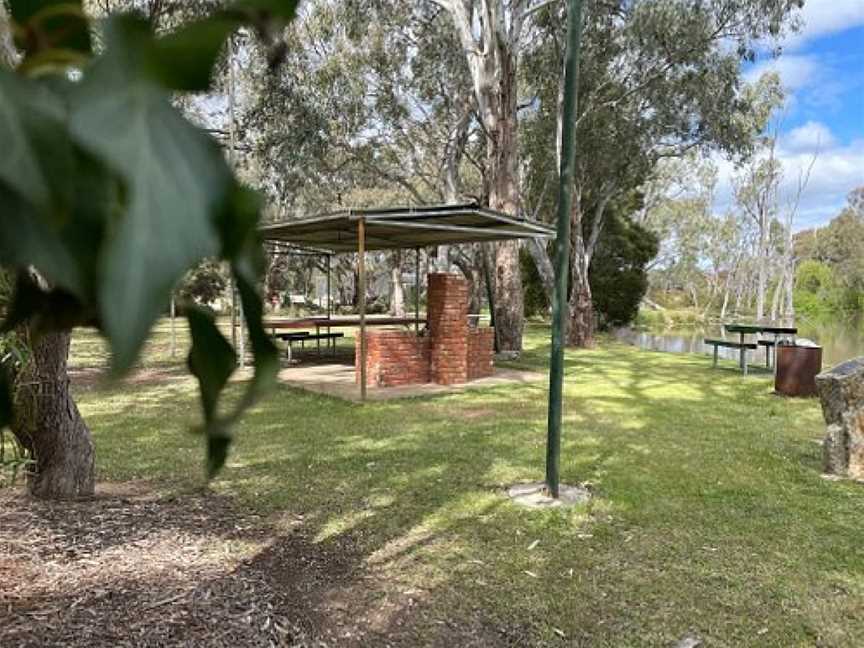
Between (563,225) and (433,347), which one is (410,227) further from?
(563,225)

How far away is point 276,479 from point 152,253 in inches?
200

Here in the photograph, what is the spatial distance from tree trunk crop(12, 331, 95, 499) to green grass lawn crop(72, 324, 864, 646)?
0.63 meters

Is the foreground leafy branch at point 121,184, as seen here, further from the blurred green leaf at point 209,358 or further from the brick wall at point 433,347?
the brick wall at point 433,347

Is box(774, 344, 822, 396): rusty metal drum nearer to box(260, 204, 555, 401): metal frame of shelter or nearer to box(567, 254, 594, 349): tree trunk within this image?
box(260, 204, 555, 401): metal frame of shelter

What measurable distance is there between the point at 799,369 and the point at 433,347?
495cm

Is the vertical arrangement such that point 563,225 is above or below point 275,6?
above

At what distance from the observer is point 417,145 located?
949 inches

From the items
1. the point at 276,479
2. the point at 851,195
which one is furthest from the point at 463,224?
the point at 851,195

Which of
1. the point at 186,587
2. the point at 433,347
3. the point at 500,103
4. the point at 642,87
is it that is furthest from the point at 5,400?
the point at 642,87

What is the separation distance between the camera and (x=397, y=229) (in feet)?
32.1

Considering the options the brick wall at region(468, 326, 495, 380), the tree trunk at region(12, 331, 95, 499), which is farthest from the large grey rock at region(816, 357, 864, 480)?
the brick wall at region(468, 326, 495, 380)

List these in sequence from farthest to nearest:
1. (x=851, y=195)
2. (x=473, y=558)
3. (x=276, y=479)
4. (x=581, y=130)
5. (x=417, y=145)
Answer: (x=851, y=195) → (x=417, y=145) → (x=581, y=130) → (x=276, y=479) → (x=473, y=558)

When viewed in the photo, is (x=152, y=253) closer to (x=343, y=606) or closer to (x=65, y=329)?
(x=65, y=329)

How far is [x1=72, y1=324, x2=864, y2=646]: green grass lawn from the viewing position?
319cm
